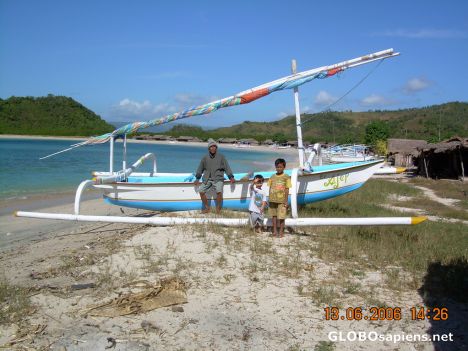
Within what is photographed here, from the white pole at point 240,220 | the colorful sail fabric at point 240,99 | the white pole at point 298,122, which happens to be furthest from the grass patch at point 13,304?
the white pole at point 298,122

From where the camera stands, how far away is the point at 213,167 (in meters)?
8.78

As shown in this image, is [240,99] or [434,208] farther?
[434,208]

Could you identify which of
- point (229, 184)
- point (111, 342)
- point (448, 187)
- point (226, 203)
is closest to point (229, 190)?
point (229, 184)

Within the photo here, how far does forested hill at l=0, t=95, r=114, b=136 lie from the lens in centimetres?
7988

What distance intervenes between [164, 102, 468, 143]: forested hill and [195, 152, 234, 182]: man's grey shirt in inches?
1496

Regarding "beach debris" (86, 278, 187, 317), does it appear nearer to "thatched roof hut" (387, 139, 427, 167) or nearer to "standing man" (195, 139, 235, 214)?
"standing man" (195, 139, 235, 214)

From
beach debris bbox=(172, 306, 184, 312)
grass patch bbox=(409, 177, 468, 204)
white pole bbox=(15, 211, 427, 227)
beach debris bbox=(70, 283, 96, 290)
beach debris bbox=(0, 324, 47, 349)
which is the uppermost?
white pole bbox=(15, 211, 427, 227)

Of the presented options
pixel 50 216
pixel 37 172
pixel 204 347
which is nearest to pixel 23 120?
pixel 37 172

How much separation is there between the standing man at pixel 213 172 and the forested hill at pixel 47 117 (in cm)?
7288

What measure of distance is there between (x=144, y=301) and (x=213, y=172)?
4.57 metres

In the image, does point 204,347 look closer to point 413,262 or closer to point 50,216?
point 413,262

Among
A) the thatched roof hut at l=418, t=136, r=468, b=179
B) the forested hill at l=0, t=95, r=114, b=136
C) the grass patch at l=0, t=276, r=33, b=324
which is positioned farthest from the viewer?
the forested hill at l=0, t=95, r=114, b=136

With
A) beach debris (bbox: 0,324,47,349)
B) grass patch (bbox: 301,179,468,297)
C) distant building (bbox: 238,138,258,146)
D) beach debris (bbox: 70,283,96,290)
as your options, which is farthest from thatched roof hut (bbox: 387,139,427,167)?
distant building (bbox: 238,138,258,146)
